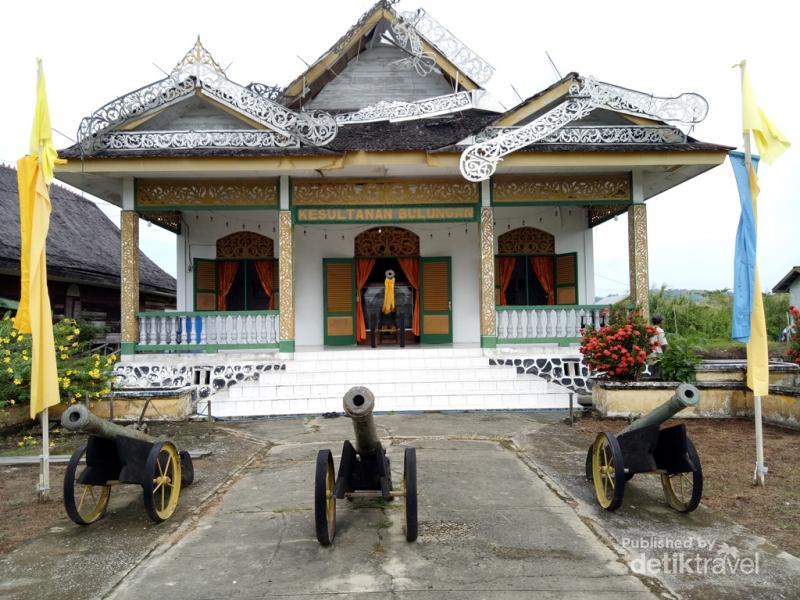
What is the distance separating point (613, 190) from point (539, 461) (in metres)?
6.49

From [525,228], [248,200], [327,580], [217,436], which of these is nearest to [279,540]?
[327,580]

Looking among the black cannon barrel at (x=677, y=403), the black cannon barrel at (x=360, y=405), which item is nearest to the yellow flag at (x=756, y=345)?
the black cannon barrel at (x=677, y=403)

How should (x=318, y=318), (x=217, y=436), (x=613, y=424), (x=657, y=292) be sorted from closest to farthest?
(x=217, y=436)
(x=613, y=424)
(x=318, y=318)
(x=657, y=292)

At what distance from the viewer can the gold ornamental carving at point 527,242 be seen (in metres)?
12.4

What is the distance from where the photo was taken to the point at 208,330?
9.83m

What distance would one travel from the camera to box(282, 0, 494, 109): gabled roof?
12.2 m

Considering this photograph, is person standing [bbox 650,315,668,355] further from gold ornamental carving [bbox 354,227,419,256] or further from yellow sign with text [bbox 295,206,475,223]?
gold ornamental carving [bbox 354,227,419,256]

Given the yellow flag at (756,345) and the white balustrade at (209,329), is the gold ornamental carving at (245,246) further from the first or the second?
the yellow flag at (756,345)

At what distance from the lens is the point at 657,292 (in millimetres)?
21016

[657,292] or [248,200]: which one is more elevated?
[248,200]

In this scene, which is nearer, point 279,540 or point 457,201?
point 279,540

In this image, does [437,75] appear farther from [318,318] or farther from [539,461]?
[539,461]

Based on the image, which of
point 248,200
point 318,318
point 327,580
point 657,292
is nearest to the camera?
point 327,580

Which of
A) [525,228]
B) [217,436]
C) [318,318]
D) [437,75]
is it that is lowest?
[217,436]
